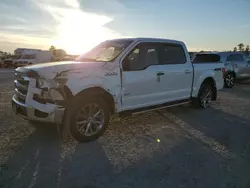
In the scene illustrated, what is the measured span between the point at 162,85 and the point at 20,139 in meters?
3.21

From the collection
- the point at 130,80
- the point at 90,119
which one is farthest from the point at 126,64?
the point at 90,119

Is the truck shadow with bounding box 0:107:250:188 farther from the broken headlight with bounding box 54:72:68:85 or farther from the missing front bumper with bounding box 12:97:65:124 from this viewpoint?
the broken headlight with bounding box 54:72:68:85

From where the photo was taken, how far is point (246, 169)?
3492 millimetres

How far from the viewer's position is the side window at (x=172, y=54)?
19.3ft

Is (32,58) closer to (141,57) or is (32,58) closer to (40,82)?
(141,57)

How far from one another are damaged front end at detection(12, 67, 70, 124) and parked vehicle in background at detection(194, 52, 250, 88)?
9152mm

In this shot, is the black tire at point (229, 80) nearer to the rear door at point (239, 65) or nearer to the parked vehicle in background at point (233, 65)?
the parked vehicle in background at point (233, 65)

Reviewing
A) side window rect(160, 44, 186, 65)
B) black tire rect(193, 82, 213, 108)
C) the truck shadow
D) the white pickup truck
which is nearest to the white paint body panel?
the white pickup truck

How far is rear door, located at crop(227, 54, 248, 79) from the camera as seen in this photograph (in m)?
12.6

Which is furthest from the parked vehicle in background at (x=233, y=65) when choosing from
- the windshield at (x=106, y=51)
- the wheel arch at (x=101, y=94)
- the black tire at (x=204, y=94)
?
the wheel arch at (x=101, y=94)

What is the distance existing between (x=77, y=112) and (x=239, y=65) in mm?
11224

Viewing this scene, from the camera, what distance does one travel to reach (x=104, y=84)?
4520mm

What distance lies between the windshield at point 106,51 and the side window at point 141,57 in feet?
0.80

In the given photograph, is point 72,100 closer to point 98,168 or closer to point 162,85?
point 98,168
